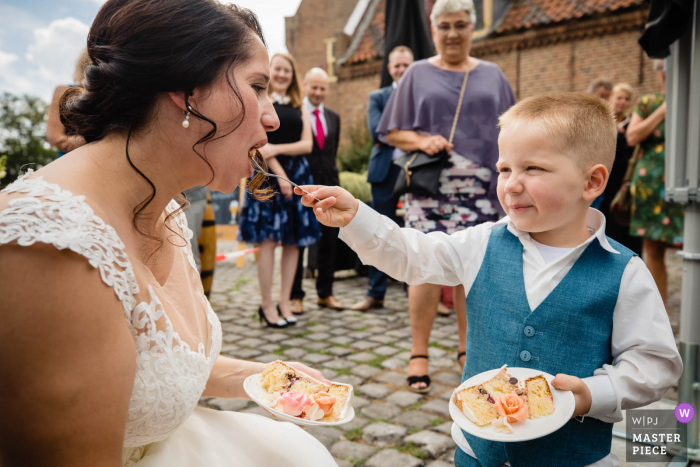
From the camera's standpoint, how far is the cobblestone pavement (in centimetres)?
243

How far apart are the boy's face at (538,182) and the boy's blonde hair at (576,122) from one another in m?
0.03

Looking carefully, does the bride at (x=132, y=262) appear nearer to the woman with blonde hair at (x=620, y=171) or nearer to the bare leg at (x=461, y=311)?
the bare leg at (x=461, y=311)

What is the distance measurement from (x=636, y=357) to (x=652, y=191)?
330 centimetres

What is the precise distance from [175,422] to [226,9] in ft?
3.54

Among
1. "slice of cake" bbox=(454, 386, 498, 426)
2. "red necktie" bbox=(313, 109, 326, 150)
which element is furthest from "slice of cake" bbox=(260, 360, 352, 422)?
"red necktie" bbox=(313, 109, 326, 150)

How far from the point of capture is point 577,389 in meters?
1.33

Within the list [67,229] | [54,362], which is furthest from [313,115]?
[54,362]

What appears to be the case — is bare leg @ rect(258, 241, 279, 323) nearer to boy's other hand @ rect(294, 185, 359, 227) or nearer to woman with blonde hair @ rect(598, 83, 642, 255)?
boy's other hand @ rect(294, 185, 359, 227)

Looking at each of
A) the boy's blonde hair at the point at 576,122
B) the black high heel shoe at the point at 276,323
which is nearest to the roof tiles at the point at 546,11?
the black high heel shoe at the point at 276,323

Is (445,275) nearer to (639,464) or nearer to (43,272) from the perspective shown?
(43,272)

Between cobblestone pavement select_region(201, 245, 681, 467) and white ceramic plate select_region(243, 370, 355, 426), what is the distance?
41.3 inches

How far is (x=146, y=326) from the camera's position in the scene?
1130mm

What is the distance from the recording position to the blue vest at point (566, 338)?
56.2 inches

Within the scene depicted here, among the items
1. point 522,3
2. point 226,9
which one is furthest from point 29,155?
point 226,9
